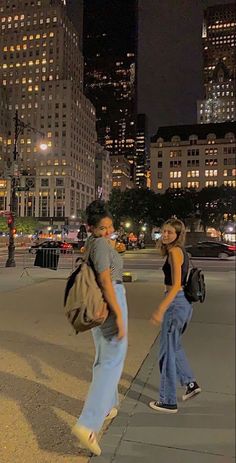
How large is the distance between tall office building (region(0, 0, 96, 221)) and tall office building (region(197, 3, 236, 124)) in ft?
153

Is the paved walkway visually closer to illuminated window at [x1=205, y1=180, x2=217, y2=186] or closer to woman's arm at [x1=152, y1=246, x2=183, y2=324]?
woman's arm at [x1=152, y1=246, x2=183, y2=324]

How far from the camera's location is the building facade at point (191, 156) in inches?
3954

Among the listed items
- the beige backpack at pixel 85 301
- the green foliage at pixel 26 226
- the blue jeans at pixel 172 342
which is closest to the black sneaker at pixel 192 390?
the blue jeans at pixel 172 342

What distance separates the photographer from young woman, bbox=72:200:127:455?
2676mm

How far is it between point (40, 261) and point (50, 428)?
39.9 feet

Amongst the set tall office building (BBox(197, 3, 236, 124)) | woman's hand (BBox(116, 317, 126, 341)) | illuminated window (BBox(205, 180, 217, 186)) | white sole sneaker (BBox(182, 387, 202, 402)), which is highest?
tall office building (BBox(197, 3, 236, 124))

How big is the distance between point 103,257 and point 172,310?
2.82ft

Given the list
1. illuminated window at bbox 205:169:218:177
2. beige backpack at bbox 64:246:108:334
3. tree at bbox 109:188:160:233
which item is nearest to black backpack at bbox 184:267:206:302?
beige backpack at bbox 64:246:108:334

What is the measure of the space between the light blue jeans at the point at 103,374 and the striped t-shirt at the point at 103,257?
0.33ft

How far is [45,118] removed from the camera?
11594 centimetres

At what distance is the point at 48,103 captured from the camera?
381 ft

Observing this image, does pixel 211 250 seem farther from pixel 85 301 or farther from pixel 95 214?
pixel 85 301

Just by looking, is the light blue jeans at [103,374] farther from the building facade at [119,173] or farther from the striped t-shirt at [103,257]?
the building facade at [119,173]

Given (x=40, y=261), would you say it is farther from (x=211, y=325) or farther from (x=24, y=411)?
(x=24, y=411)
